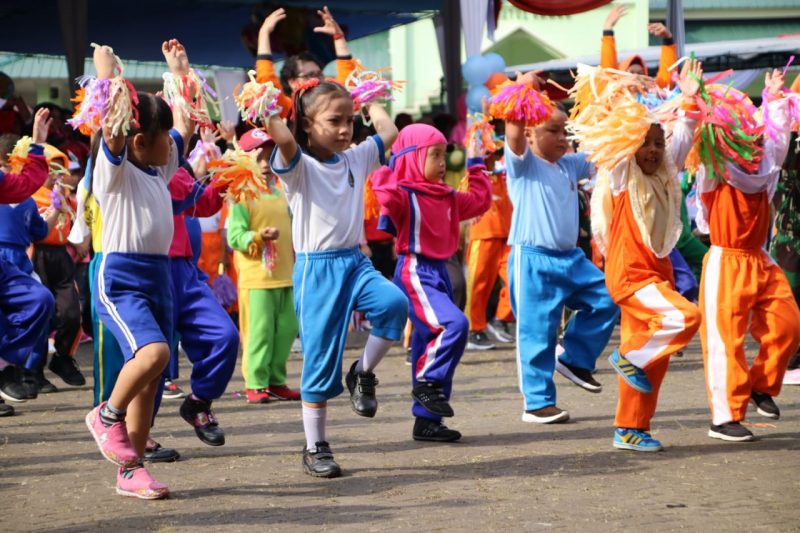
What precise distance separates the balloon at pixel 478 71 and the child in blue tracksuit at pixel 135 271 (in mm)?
8709

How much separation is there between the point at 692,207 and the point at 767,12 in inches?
755

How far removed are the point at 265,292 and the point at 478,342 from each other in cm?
352

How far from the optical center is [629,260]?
662 centimetres

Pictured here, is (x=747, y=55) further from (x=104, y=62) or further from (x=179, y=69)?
(x=104, y=62)

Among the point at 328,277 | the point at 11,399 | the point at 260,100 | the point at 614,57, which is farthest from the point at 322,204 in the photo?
the point at 11,399

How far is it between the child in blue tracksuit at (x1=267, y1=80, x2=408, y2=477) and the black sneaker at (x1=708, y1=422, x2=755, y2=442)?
1.88m

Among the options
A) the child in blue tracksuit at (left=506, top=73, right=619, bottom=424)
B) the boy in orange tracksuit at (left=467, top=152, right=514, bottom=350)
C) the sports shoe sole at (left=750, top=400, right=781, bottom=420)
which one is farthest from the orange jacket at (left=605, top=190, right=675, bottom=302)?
the boy in orange tracksuit at (left=467, top=152, right=514, bottom=350)

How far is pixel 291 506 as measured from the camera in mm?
5496

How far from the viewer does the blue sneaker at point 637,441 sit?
6.57 meters

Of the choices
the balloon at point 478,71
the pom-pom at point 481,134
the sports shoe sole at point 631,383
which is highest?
the balloon at point 478,71

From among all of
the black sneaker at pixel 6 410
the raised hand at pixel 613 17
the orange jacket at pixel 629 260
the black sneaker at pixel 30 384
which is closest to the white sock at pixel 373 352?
the orange jacket at pixel 629 260

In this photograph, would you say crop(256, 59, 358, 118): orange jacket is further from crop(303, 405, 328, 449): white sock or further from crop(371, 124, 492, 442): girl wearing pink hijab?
crop(303, 405, 328, 449): white sock

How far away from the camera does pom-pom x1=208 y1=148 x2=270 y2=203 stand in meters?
6.68

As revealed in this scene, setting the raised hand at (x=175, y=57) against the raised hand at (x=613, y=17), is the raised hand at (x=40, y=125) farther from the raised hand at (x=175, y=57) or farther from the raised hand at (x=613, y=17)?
the raised hand at (x=613, y=17)
